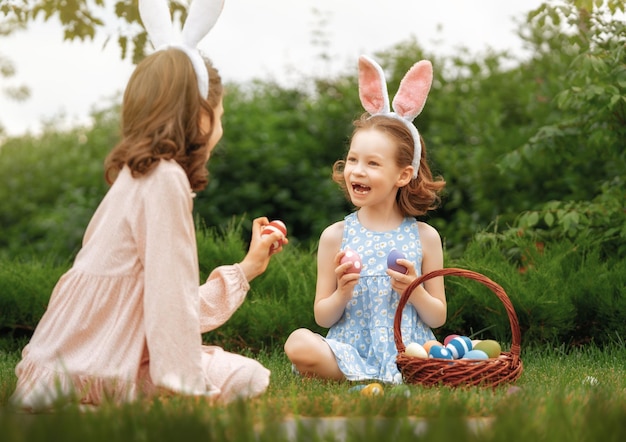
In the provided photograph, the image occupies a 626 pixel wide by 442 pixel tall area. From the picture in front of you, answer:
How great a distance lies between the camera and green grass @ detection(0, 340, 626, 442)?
2.21 metres

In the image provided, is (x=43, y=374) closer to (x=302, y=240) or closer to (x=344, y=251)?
(x=344, y=251)

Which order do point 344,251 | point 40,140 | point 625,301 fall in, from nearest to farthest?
point 344,251
point 625,301
point 40,140

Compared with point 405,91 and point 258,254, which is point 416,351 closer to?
point 258,254

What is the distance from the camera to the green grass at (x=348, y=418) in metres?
2.21

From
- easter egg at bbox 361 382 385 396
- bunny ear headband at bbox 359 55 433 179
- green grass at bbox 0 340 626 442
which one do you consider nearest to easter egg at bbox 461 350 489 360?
green grass at bbox 0 340 626 442

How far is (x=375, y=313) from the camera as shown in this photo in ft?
13.6

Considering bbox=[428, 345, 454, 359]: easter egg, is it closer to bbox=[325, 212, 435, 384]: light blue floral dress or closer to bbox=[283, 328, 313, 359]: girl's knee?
bbox=[325, 212, 435, 384]: light blue floral dress

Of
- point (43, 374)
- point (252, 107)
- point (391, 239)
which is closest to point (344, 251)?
point (391, 239)

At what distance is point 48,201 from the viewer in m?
11.1

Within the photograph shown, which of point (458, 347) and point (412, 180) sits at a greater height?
point (412, 180)

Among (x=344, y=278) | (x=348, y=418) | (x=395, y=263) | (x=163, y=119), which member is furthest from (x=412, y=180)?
(x=348, y=418)

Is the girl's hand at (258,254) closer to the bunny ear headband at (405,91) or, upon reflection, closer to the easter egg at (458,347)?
the easter egg at (458,347)

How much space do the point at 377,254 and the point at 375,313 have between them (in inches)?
11.2

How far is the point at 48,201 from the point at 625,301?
25.9ft
